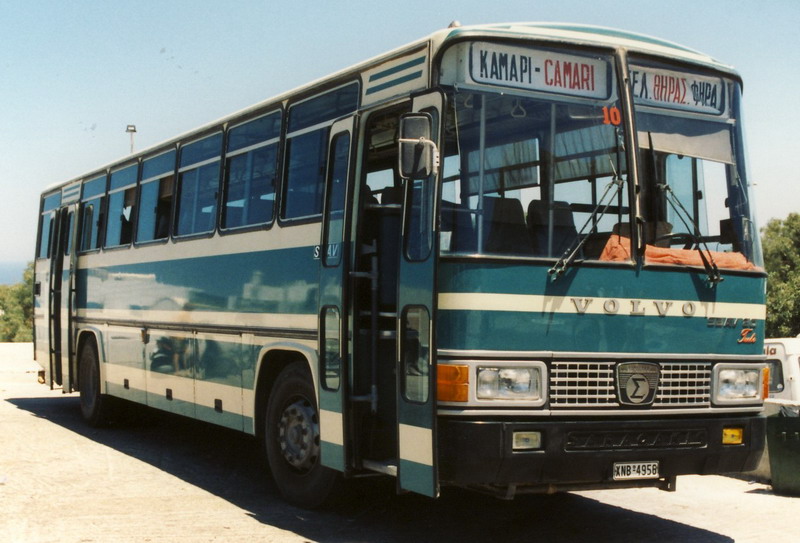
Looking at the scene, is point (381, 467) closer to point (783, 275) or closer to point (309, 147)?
point (309, 147)

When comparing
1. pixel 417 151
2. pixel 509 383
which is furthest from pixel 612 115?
pixel 509 383

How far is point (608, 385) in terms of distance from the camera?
6.96m

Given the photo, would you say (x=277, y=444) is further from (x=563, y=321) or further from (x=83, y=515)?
(x=563, y=321)

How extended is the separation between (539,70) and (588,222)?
105cm

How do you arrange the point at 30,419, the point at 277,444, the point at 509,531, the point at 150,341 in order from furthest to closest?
the point at 30,419 < the point at 150,341 < the point at 277,444 < the point at 509,531

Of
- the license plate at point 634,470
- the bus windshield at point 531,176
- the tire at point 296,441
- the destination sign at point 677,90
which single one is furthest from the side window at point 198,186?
the license plate at point 634,470

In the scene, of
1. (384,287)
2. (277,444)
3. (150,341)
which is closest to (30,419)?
(150,341)

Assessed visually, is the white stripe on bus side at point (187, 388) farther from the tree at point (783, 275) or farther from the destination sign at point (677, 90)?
the tree at point (783, 275)

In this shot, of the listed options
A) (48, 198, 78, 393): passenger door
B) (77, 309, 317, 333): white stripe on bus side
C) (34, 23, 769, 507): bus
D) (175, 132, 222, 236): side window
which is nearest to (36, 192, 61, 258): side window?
(48, 198, 78, 393): passenger door

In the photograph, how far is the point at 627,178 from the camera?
7.14 m

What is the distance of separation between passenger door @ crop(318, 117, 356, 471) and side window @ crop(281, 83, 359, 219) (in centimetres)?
20

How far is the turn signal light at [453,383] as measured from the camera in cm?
662

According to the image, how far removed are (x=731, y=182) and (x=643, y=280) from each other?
1.16 metres

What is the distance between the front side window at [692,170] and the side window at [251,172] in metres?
3.46
